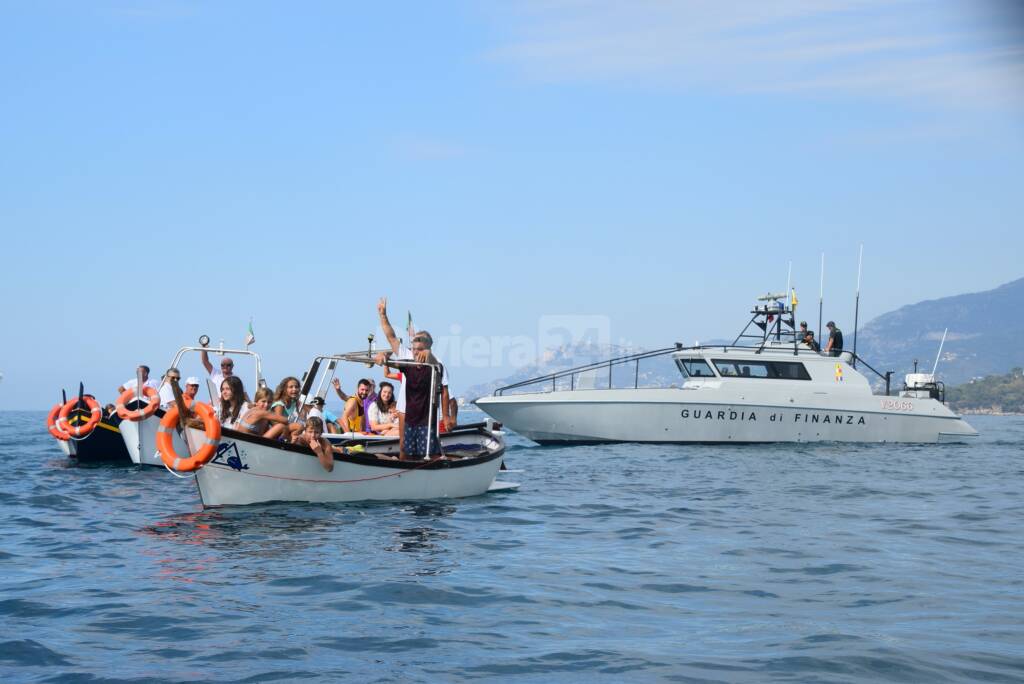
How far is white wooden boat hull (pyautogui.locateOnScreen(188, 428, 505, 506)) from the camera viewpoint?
14.3 m

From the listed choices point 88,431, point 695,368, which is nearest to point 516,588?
point 88,431

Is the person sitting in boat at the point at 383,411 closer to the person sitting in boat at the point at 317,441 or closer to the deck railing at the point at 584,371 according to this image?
the person sitting in boat at the point at 317,441

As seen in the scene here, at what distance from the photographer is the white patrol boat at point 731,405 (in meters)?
30.6

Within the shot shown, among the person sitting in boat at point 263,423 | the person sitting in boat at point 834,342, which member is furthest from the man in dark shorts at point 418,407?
the person sitting in boat at point 834,342

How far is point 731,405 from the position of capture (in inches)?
1218

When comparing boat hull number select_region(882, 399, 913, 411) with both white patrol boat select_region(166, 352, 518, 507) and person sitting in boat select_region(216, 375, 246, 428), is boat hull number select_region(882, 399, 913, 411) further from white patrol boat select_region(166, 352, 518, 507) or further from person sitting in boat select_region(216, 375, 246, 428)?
person sitting in boat select_region(216, 375, 246, 428)

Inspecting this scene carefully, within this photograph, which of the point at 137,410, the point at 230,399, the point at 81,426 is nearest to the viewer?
the point at 230,399

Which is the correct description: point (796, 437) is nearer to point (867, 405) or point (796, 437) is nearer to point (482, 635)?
point (867, 405)

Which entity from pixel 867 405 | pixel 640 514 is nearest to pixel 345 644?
pixel 640 514

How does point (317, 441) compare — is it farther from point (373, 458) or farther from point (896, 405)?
point (896, 405)

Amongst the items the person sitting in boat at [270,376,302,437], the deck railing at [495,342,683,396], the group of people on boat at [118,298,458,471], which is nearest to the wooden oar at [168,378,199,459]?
the group of people on boat at [118,298,458,471]

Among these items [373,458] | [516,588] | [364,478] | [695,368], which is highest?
[695,368]

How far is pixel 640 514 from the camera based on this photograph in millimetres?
15641

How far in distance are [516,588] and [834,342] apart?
2459 cm
